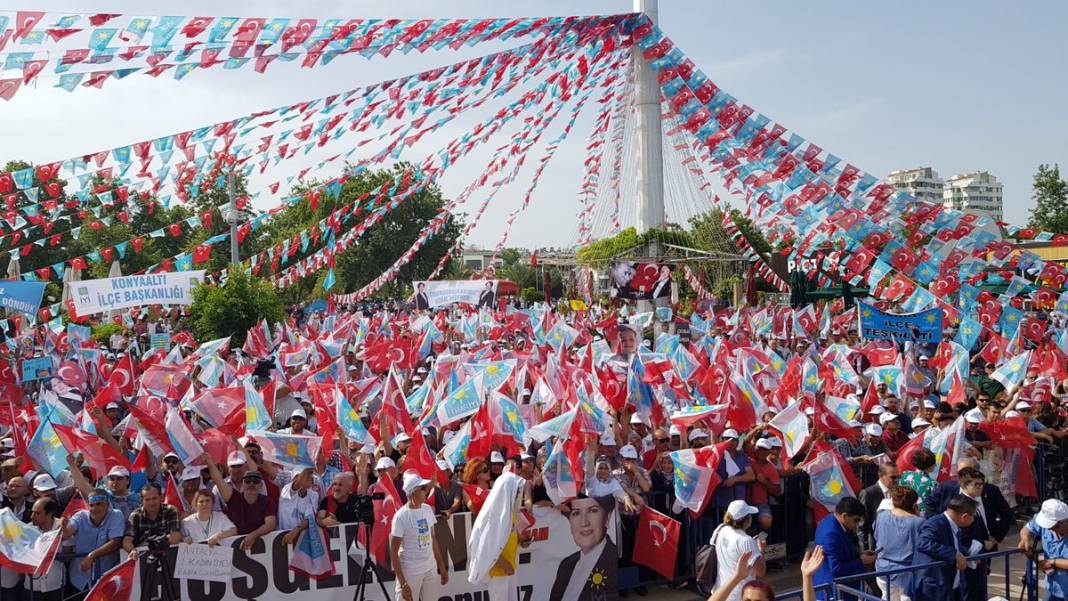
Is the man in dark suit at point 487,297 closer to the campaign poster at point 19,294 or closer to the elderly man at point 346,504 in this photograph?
the campaign poster at point 19,294

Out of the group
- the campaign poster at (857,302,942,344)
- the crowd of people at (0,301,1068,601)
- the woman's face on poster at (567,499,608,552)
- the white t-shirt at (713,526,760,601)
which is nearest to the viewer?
the white t-shirt at (713,526,760,601)

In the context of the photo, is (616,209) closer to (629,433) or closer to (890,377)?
(890,377)

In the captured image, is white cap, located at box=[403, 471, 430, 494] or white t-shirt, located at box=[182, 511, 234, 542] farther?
white t-shirt, located at box=[182, 511, 234, 542]

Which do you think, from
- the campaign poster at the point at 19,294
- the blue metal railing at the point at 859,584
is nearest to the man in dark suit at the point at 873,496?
the blue metal railing at the point at 859,584

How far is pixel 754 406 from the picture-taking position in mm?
10781

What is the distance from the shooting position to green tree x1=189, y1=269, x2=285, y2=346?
24.3 metres

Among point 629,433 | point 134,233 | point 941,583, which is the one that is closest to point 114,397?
point 629,433

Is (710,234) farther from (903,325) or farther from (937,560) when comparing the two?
(937,560)

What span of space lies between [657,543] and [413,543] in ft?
8.26

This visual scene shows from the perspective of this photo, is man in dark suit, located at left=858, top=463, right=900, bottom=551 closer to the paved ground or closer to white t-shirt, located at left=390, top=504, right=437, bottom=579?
the paved ground

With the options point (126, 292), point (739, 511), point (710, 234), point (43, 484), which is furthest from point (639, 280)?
point (710, 234)

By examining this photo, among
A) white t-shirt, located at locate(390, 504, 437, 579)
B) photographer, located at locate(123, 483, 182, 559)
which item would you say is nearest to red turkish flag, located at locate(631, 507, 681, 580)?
white t-shirt, located at locate(390, 504, 437, 579)

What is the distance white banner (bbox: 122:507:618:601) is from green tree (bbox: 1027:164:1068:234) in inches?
1638

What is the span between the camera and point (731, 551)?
234 inches
